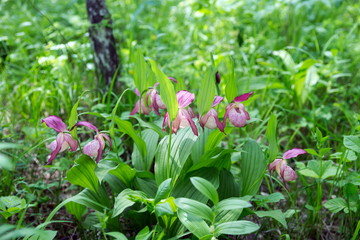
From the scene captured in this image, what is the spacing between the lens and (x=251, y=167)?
4.75 ft

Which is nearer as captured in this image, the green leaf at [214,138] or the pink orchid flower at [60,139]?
the pink orchid flower at [60,139]

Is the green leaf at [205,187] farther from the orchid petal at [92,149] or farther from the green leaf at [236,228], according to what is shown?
the orchid petal at [92,149]

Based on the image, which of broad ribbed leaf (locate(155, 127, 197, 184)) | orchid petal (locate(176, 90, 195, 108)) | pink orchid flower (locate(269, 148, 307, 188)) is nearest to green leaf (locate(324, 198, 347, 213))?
pink orchid flower (locate(269, 148, 307, 188))

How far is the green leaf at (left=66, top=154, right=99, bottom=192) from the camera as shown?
127cm

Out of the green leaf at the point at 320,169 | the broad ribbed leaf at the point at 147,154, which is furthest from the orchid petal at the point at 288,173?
the broad ribbed leaf at the point at 147,154

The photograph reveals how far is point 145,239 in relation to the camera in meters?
1.09

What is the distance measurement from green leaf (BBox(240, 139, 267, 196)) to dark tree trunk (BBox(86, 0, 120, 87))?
123cm

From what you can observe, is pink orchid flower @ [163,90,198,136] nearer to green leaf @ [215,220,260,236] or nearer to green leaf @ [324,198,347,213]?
green leaf @ [215,220,260,236]

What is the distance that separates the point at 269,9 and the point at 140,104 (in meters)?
1.88

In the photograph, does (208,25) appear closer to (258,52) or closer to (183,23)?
(183,23)

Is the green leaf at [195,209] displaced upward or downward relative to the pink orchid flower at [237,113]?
downward

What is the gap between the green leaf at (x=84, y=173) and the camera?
1.27m

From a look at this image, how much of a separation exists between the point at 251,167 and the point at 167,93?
543 millimetres

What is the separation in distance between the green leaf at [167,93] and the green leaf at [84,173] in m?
0.37
